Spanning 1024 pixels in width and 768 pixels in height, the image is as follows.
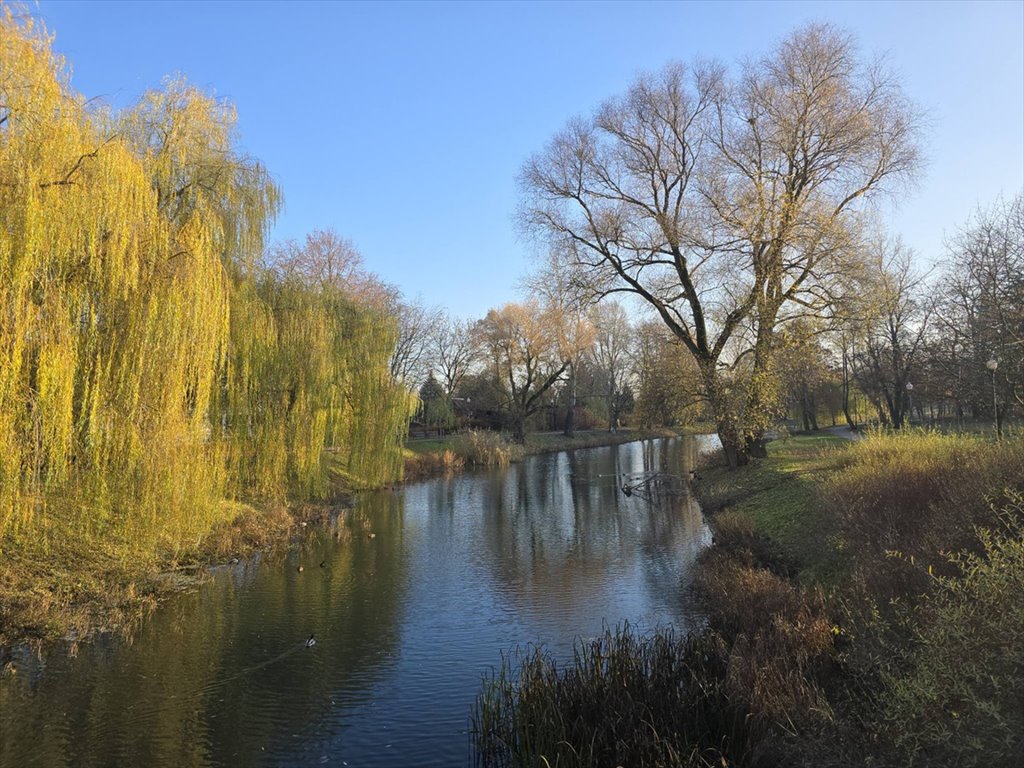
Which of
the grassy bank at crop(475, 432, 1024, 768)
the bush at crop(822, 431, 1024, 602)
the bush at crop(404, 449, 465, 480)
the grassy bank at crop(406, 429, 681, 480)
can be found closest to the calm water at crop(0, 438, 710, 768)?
the grassy bank at crop(475, 432, 1024, 768)

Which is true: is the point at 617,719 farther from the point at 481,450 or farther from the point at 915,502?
the point at 481,450

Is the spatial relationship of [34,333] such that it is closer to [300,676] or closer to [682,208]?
Answer: [300,676]

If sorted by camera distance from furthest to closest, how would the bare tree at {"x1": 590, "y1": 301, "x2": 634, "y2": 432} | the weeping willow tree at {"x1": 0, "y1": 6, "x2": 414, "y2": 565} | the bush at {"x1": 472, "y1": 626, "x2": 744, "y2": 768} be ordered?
1. the bare tree at {"x1": 590, "y1": 301, "x2": 634, "y2": 432}
2. the weeping willow tree at {"x1": 0, "y1": 6, "x2": 414, "y2": 565}
3. the bush at {"x1": 472, "y1": 626, "x2": 744, "y2": 768}

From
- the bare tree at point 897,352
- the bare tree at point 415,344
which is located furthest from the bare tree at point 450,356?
the bare tree at point 897,352

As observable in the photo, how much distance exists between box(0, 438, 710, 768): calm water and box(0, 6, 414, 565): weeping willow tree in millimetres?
1990

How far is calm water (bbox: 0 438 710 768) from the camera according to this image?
261 inches

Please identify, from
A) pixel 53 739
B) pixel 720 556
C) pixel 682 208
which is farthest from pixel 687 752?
pixel 682 208

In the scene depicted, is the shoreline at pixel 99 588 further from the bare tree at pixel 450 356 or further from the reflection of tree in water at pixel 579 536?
the bare tree at pixel 450 356

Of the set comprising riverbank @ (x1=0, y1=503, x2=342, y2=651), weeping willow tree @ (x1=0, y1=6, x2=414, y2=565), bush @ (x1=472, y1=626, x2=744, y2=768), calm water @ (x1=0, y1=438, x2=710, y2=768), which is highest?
weeping willow tree @ (x1=0, y1=6, x2=414, y2=565)

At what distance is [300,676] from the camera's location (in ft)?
27.1

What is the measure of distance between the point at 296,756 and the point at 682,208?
61.7 feet

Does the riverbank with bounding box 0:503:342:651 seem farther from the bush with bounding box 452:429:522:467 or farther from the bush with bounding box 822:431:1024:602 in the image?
the bush with bounding box 452:429:522:467

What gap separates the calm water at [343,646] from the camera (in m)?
6.62

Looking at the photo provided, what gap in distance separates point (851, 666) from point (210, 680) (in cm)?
728
